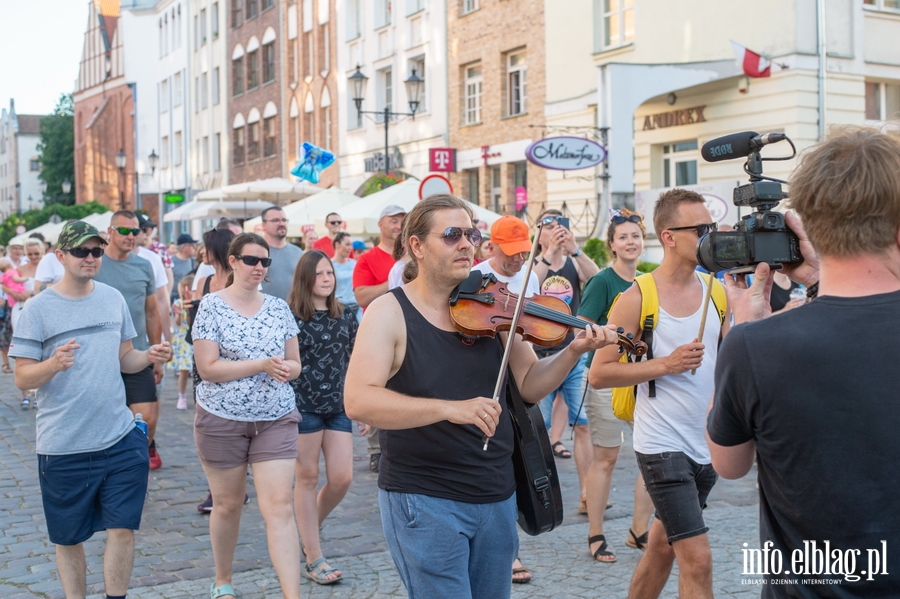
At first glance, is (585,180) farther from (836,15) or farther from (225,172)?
(225,172)

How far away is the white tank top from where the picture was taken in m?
4.17

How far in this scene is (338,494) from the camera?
19.1ft

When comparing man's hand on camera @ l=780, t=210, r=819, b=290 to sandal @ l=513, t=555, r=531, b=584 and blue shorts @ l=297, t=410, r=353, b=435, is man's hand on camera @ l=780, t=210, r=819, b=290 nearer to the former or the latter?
sandal @ l=513, t=555, r=531, b=584

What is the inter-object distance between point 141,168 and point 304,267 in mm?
55438

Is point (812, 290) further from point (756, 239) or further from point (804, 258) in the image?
point (756, 239)

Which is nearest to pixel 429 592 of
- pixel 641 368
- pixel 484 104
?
pixel 641 368

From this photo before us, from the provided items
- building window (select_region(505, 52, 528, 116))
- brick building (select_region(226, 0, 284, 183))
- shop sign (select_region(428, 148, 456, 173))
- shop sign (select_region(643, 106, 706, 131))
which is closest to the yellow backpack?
shop sign (select_region(643, 106, 706, 131))

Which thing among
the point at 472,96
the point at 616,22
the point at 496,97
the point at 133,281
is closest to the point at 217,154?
the point at 472,96

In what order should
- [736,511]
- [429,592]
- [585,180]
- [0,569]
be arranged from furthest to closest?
1. [585,180]
2. [736,511]
3. [0,569]
4. [429,592]

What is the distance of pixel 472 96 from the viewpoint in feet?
83.3

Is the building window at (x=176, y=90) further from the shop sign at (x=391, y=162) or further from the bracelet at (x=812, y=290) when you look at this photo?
the bracelet at (x=812, y=290)

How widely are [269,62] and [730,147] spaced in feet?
123

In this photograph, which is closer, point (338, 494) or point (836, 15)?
point (338, 494)

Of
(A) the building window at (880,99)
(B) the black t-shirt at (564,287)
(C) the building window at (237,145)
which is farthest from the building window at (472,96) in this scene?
(C) the building window at (237,145)
